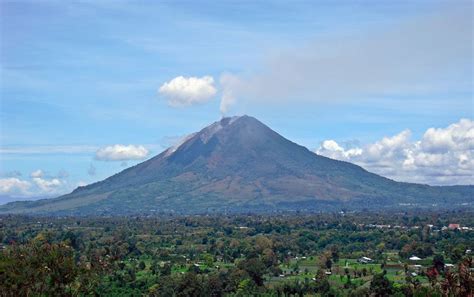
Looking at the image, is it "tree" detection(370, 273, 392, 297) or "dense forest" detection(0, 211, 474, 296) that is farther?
"tree" detection(370, 273, 392, 297)

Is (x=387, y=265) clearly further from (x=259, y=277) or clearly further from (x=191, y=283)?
(x=191, y=283)

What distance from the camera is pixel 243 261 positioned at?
7212 cm

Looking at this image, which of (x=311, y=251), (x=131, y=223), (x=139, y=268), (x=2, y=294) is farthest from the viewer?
(x=131, y=223)

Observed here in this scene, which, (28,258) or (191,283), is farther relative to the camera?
(191,283)

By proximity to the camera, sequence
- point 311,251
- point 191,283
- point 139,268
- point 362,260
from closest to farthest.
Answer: point 191,283, point 139,268, point 362,260, point 311,251

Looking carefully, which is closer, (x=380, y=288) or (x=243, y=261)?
(x=380, y=288)

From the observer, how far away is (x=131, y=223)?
153250 millimetres

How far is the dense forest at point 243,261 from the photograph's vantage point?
36219mm

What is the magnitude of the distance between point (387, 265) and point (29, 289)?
53.7 metres

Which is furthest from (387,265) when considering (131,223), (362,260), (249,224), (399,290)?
(131,223)

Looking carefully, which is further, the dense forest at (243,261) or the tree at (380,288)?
the tree at (380,288)

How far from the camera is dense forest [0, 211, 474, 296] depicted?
36219 millimetres

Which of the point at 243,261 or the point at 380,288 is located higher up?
the point at 243,261

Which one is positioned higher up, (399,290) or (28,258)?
(28,258)
